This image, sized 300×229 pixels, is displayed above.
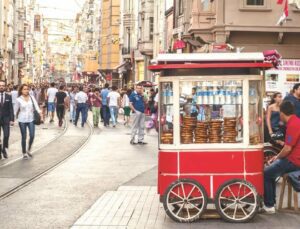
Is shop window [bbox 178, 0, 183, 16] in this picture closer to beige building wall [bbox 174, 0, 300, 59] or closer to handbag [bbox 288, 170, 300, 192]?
beige building wall [bbox 174, 0, 300, 59]

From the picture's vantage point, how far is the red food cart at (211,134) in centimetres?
906

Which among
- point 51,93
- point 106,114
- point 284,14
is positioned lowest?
point 106,114

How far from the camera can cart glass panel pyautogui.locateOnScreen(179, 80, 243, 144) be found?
30.3ft

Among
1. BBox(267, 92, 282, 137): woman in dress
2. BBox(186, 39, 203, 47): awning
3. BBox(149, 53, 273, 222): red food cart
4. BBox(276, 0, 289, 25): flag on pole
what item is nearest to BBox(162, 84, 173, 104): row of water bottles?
BBox(149, 53, 273, 222): red food cart

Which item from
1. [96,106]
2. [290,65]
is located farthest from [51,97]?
[290,65]

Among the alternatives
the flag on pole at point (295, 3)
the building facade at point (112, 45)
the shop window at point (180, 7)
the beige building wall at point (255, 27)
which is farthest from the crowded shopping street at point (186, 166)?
the building facade at point (112, 45)

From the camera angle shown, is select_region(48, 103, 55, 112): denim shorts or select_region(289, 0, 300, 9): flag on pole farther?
select_region(48, 103, 55, 112): denim shorts

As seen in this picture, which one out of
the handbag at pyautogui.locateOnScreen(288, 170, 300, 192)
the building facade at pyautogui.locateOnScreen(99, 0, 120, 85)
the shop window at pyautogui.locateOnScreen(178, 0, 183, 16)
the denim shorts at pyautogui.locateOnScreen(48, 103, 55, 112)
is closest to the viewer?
the handbag at pyautogui.locateOnScreen(288, 170, 300, 192)

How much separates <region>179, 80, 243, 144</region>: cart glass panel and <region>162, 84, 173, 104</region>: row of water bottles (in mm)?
129

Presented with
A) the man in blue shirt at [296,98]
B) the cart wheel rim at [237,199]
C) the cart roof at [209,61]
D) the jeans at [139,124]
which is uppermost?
the cart roof at [209,61]

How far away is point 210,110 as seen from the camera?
369 inches

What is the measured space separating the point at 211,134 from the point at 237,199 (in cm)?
88

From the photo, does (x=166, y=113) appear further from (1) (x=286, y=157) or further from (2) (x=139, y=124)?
(2) (x=139, y=124)

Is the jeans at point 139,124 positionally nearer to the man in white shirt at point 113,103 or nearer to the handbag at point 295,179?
the man in white shirt at point 113,103
